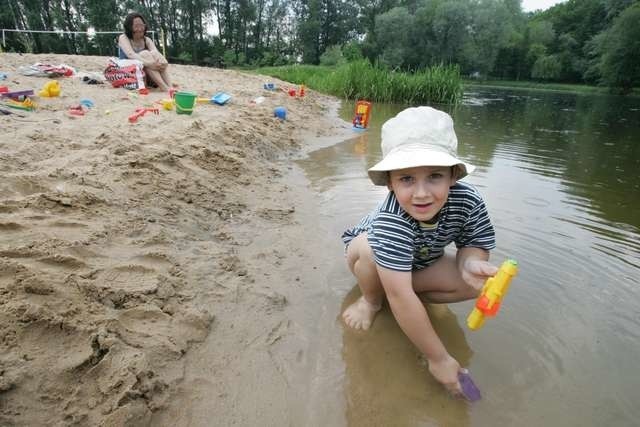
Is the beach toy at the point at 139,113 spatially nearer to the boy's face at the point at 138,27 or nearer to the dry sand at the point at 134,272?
the dry sand at the point at 134,272

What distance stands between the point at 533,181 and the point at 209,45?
4114 centimetres

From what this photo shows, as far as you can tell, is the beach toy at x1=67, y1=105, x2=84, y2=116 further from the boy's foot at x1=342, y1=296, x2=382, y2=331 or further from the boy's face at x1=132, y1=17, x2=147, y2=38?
the boy's foot at x1=342, y1=296, x2=382, y2=331

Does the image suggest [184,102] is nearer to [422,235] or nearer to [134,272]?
[134,272]

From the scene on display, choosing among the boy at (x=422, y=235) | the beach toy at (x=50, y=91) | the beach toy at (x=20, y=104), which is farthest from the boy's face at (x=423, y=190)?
the beach toy at (x=50, y=91)

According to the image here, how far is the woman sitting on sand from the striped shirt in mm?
5792

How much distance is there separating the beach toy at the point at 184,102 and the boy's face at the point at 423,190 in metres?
3.69

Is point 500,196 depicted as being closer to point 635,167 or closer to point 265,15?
point 635,167

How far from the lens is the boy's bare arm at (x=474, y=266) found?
1.64m

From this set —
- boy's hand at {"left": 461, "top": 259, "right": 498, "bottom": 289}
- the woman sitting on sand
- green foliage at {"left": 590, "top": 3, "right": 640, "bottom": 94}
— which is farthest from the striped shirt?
green foliage at {"left": 590, "top": 3, "right": 640, "bottom": 94}

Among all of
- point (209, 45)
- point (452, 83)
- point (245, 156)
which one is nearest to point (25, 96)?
point (245, 156)

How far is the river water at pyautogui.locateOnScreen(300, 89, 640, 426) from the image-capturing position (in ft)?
4.67

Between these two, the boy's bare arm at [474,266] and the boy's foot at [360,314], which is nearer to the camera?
the boy's bare arm at [474,266]

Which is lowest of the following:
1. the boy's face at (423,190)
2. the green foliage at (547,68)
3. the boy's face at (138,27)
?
the green foliage at (547,68)

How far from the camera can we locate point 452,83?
12.1 m
